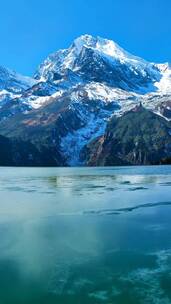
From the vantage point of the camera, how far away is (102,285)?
22.1 m

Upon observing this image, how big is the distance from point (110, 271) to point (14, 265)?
19.2 ft

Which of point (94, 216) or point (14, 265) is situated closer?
point (14, 265)

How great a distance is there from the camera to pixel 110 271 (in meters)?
24.4

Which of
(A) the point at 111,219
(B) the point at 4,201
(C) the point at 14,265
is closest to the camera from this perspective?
(C) the point at 14,265

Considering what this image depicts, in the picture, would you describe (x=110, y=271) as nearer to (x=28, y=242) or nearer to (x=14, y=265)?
(x=14, y=265)

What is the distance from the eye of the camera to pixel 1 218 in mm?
42500

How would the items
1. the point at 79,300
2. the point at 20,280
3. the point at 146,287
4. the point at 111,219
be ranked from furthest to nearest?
the point at 111,219, the point at 20,280, the point at 146,287, the point at 79,300

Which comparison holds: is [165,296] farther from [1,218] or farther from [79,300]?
[1,218]

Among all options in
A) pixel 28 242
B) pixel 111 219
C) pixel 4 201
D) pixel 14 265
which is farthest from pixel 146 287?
pixel 4 201

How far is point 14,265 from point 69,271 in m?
3.79

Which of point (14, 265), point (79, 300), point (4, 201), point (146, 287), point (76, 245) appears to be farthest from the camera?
point (4, 201)

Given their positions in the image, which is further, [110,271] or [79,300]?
[110,271]

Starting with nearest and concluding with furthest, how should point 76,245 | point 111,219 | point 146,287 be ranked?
point 146,287 < point 76,245 < point 111,219

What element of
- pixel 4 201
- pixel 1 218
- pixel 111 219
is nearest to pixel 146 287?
pixel 111 219
